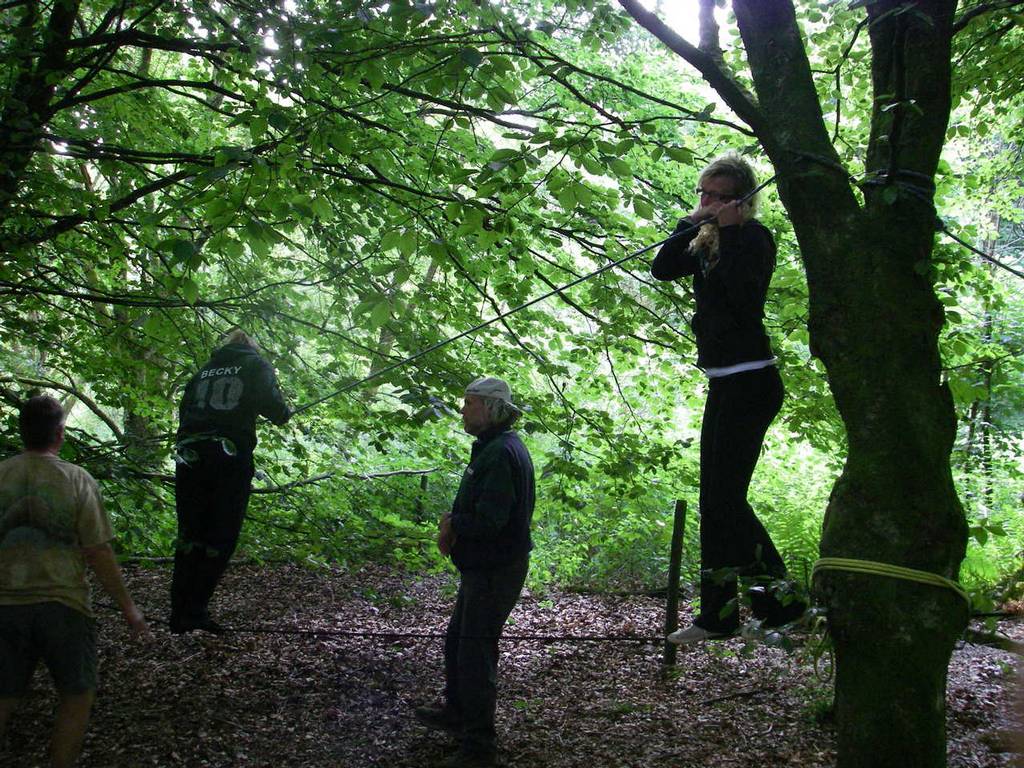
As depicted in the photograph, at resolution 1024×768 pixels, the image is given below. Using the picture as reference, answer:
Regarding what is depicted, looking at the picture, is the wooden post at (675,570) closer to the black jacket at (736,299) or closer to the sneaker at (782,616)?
the sneaker at (782,616)

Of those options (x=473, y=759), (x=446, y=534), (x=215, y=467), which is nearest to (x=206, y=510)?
(x=215, y=467)

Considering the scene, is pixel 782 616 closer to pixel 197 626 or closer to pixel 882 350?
pixel 882 350

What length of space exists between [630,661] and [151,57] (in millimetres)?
10780

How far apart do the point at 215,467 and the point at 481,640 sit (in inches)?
64.9

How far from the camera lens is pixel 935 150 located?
230cm

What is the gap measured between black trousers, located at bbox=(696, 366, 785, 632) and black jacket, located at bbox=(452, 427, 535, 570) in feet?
4.63

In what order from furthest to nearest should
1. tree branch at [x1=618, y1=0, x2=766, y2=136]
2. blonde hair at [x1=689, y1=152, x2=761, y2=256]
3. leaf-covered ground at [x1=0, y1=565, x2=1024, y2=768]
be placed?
leaf-covered ground at [x1=0, y1=565, x2=1024, y2=768] < blonde hair at [x1=689, y1=152, x2=761, y2=256] < tree branch at [x1=618, y1=0, x2=766, y2=136]

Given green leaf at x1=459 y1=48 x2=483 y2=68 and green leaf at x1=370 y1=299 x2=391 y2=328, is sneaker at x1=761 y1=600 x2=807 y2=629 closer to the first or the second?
green leaf at x1=370 y1=299 x2=391 y2=328

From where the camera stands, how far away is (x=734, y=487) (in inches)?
107

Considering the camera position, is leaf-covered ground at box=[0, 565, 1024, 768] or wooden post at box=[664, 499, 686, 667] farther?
wooden post at box=[664, 499, 686, 667]

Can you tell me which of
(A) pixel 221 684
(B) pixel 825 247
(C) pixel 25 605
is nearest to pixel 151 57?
(A) pixel 221 684

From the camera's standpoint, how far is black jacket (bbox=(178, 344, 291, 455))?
4.16m

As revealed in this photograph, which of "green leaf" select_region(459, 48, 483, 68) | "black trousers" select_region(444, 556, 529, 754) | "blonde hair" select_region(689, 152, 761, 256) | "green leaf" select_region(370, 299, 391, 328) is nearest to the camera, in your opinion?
"blonde hair" select_region(689, 152, 761, 256)

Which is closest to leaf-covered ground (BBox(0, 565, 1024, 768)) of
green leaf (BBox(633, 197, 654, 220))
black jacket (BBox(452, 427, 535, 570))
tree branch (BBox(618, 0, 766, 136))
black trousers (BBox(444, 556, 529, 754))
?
black trousers (BBox(444, 556, 529, 754))
